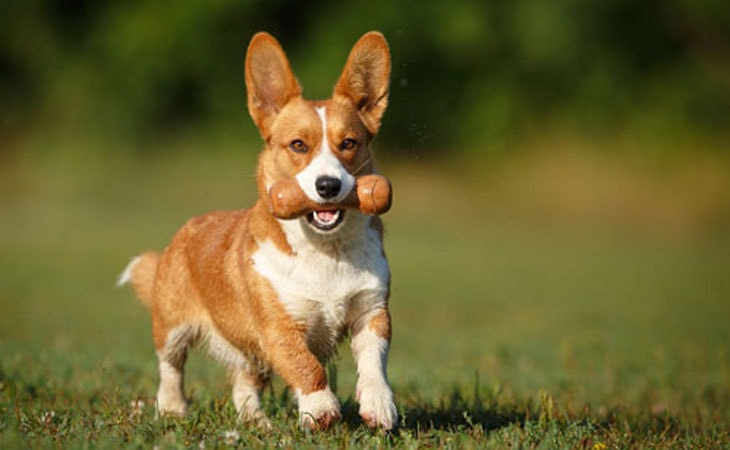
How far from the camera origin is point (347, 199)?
464cm

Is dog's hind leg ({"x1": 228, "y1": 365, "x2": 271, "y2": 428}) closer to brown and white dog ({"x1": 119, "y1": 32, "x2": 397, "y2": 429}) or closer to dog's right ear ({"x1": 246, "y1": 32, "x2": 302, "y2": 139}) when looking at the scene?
brown and white dog ({"x1": 119, "y1": 32, "x2": 397, "y2": 429})

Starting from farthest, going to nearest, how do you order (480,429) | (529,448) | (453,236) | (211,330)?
(453,236) → (211,330) → (480,429) → (529,448)

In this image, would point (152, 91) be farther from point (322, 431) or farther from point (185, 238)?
point (322, 431)

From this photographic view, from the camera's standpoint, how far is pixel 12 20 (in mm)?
27641

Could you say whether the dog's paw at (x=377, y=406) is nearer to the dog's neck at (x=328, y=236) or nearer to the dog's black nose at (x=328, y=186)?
the dog's neck at (x=328, y=236)

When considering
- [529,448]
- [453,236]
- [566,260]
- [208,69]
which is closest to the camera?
[529,448]

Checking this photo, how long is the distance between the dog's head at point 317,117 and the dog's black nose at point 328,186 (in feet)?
0.13

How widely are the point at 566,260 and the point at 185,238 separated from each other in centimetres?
1230

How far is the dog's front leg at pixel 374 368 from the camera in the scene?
432 cm

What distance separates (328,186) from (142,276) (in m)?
2.32

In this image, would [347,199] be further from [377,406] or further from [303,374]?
[377,406]

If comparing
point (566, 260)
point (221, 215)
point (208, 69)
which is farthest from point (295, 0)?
point (221, 215)

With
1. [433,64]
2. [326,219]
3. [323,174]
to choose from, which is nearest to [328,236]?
[326,219]

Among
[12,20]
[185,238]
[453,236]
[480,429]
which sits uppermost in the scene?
[12,20]
